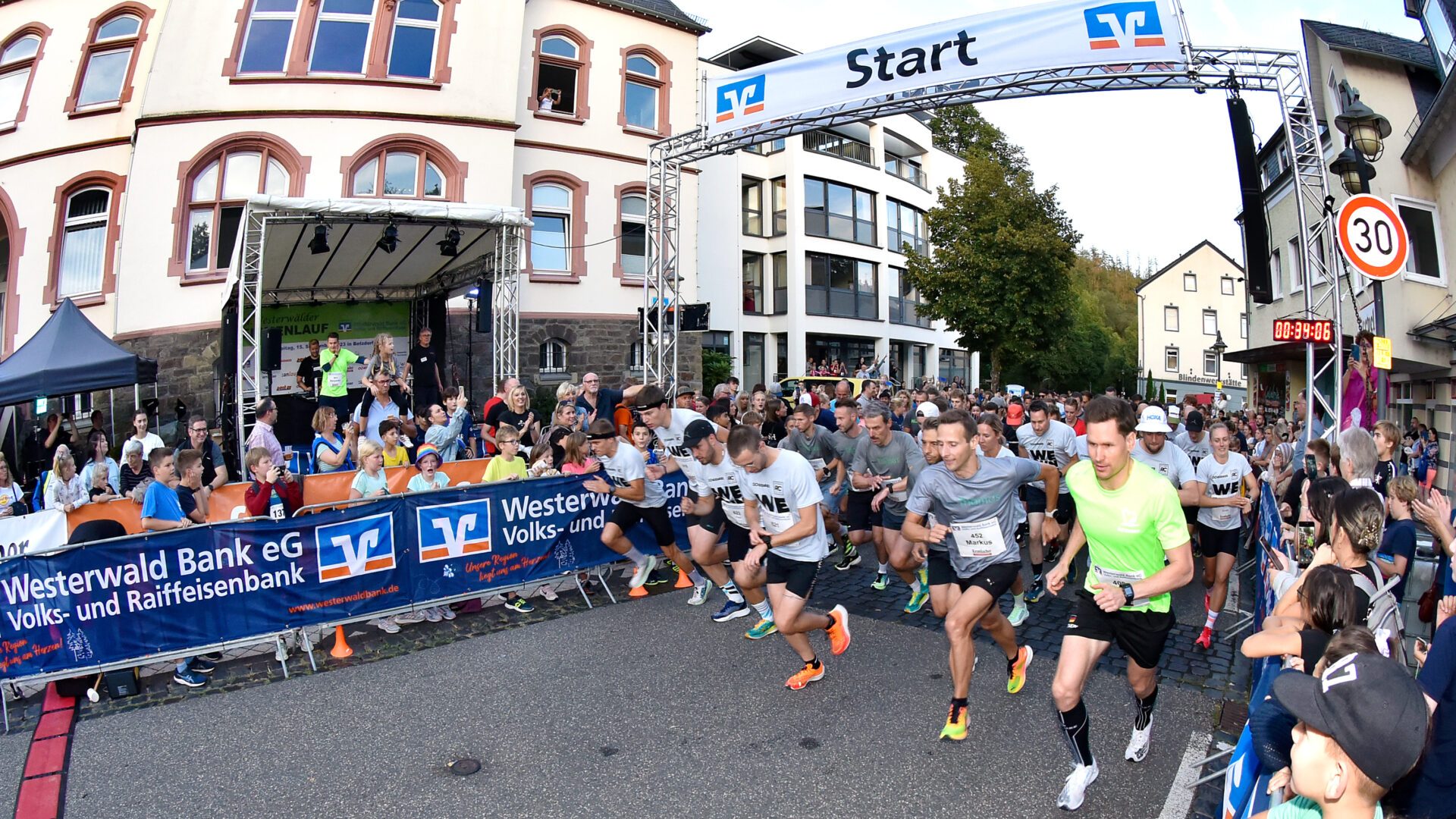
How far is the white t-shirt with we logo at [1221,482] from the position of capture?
21.5 feet

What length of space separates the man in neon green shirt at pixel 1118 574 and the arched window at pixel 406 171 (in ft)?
52.6

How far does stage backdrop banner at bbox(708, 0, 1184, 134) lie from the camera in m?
10.7

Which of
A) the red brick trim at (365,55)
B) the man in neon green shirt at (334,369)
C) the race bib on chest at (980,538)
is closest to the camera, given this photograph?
the race bib on chest at (980,538)

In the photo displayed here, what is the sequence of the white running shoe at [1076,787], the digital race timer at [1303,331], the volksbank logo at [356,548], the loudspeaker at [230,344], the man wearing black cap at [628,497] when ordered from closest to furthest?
the white running shoe at [1076,787]
the volksbank logo at [356,548]
the man wearing black cap at [628,497]
the digital race timer at [1303,331]
the loudspeaker at [230,344]

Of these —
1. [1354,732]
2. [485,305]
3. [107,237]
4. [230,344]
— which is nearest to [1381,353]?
[1354,732]

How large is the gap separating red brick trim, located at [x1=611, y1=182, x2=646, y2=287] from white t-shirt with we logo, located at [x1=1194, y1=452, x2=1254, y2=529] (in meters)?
15.1

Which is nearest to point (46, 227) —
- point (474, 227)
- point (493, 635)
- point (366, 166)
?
point (366, 166)

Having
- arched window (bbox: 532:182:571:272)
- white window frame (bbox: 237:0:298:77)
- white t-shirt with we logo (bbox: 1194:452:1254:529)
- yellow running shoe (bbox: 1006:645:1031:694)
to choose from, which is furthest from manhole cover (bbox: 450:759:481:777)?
white window frame (bbox: 237:0:298:77)

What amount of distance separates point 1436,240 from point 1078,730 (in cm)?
1725

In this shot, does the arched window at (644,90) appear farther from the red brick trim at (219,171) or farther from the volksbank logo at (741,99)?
the red brick trim at (219,171)

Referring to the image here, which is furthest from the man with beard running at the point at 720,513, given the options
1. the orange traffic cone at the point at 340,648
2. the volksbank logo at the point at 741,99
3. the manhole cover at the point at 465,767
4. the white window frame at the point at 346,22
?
the white window frame at the point at 346,22

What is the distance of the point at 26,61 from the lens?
17.4 meters

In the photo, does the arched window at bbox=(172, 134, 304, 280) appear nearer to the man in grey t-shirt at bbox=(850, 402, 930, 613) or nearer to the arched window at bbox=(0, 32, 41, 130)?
the arched window at bbox=(0, 32, 41, 130)

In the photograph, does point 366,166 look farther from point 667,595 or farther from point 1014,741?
point 1014,741
